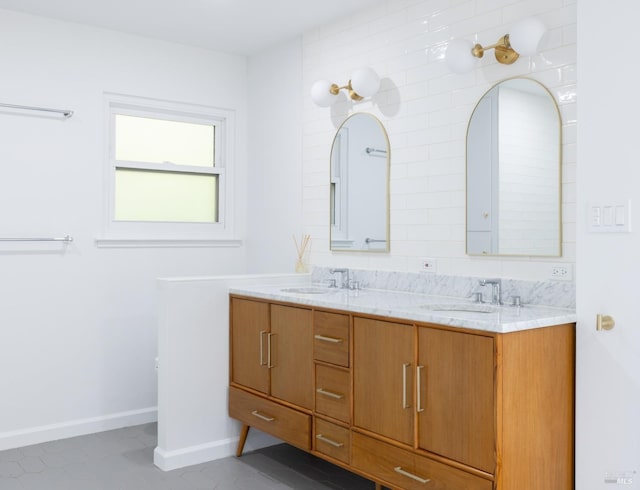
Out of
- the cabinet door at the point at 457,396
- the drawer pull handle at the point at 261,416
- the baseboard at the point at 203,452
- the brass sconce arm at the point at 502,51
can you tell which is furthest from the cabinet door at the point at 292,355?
the brass sconce arm at the point at 502,51

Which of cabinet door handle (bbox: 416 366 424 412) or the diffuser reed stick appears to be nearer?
cabinet door handle (bbox: 416 366 424 412)

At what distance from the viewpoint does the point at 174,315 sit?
3469 millimetres

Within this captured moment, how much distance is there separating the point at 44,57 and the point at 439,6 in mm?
2416

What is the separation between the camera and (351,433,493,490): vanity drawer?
2.30 meters

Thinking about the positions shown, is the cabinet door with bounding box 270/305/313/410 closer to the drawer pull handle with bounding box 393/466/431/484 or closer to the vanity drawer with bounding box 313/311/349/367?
the vanity drawer with bounding box 313/311/349/367

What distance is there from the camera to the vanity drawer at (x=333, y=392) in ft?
9.34

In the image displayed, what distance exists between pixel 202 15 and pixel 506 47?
6.42 ft

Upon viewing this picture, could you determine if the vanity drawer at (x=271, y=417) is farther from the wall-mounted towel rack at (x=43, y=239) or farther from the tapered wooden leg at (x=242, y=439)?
the wall-mounted towel rack at (x=43, y=239)

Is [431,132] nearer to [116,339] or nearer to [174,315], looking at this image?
[174,315]

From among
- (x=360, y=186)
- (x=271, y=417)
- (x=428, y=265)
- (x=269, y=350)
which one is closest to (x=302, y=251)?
(x=360, y=186)

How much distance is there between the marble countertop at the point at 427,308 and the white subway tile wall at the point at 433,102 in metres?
0.20

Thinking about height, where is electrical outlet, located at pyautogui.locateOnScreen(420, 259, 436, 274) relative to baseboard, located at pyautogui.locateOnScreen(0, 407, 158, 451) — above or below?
above

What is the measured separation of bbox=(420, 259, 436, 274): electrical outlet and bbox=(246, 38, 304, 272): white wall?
3.23 ft

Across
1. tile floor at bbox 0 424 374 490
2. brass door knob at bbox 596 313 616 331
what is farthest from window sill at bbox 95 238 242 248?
brass door knob at bbox 596 313 616 331
